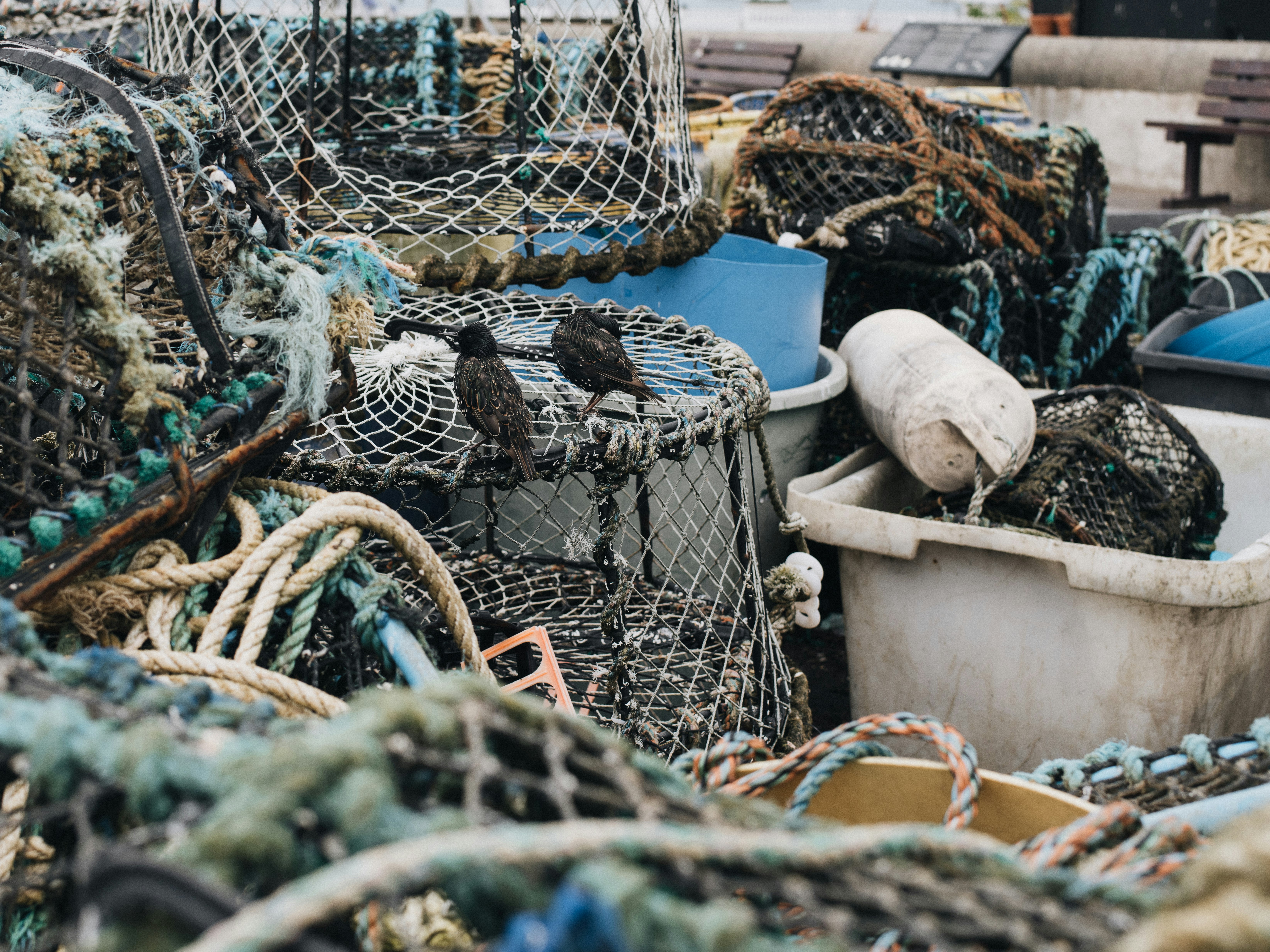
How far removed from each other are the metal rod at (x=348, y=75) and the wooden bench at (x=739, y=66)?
631cm

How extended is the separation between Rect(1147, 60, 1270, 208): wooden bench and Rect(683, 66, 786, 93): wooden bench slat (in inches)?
131

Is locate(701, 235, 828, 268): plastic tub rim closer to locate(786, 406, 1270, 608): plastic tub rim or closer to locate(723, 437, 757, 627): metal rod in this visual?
locate(786, 406, 1270, 608): plastic tub rim

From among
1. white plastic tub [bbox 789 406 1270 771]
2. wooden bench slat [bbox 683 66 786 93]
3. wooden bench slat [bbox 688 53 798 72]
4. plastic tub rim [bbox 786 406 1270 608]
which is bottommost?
white plastic tub [bbox 789 406 1270 771]

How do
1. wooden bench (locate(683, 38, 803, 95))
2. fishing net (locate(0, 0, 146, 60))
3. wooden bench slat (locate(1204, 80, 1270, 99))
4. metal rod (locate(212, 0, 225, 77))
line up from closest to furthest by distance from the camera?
metal rod (locate(212, 0, 225, 77)) → fishing net (locate(0, 0, 146, 60)) → wooden bench slat (locate(1204, 80, 1270, 99)) → wooden bench (locate(683, 38, 803, 95))

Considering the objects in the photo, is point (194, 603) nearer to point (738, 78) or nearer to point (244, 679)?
point (244, 679)

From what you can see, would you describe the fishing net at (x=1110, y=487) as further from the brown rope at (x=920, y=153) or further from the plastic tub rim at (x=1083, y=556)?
the brown rope at (x=920, y=153)

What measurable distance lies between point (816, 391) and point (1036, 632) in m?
0.89

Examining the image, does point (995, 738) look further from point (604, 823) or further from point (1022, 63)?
point (1022, 63)

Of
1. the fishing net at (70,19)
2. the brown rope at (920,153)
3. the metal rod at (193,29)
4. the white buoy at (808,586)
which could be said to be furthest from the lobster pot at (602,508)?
the fishing net at (70,19)

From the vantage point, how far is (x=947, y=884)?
56cm

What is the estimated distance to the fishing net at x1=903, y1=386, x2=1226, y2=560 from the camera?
2277mm

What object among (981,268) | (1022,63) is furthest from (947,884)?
(1022,63)

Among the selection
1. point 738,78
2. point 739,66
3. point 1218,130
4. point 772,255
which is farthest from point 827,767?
Result: point 739,66

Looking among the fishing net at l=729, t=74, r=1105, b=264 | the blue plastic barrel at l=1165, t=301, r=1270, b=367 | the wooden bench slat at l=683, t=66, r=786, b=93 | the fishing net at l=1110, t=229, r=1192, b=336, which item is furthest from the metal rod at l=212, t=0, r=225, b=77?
the wooden bench slat at l=683, t=66, r=786, b=93
